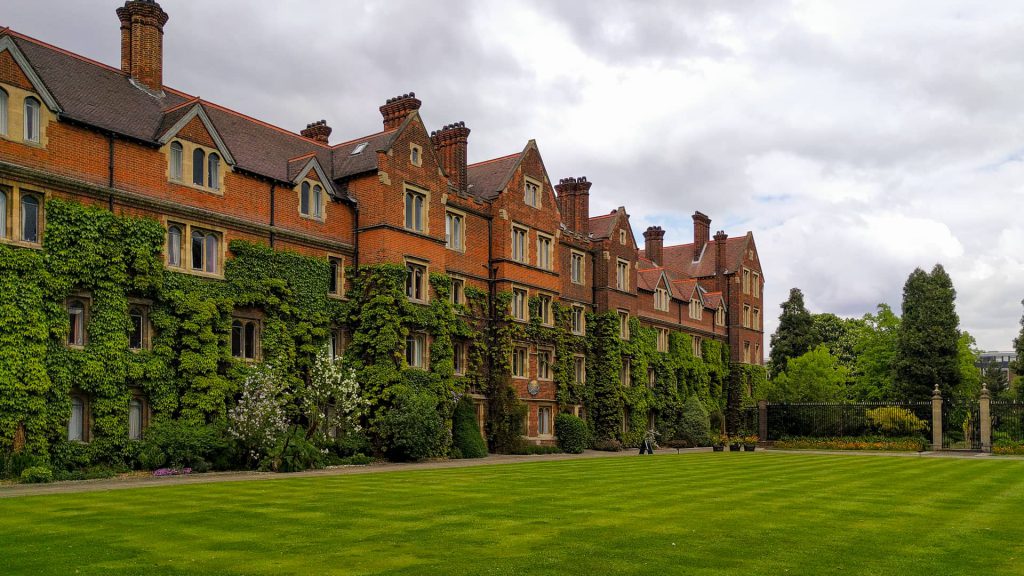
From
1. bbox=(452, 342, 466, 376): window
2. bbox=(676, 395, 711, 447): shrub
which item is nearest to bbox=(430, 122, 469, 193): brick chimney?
bbox=(452, 342, 466, 376): window

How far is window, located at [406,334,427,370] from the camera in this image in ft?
120

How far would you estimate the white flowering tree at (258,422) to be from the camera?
1094 inches

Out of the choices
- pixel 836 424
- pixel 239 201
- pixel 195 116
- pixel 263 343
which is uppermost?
pixel 195 116

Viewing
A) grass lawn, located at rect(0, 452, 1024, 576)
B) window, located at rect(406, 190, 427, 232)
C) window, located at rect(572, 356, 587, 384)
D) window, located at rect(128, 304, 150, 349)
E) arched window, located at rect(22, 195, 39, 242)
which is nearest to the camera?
grass lawn, located at rect(0, 452, 1024, 576)

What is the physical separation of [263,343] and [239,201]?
518 cm

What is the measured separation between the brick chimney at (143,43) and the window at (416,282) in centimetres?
1180

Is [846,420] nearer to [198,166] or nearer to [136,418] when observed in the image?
[198,166]

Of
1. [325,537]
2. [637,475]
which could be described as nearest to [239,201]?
[637,475]

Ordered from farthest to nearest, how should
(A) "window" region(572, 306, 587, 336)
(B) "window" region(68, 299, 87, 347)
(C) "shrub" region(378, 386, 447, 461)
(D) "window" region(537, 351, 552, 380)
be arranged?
(A) "window" region(572, 306, 587, 336) → (D) "window" region(537, 351, 552, 380) → (C) "shrub" region(378, 386, 447, 461) → (B) "window" region(68, 299, 87, 347)

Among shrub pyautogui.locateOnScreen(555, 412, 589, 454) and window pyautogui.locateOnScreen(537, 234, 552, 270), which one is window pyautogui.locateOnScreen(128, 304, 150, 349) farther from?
shrub pyautogui.locateOnScreen(555, 412, 589, 454)

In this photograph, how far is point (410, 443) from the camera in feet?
108

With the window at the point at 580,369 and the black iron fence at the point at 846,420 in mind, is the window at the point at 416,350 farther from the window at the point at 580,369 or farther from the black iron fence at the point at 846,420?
A: the black iron fence at the point at 846,420

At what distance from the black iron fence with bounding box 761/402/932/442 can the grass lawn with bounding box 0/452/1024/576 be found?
33.8m

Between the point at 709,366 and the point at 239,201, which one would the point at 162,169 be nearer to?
the point at 239,201
